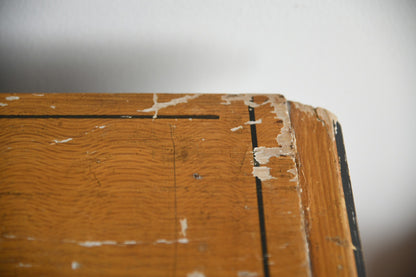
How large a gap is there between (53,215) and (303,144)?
34 centimetres

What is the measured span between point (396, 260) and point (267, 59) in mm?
507

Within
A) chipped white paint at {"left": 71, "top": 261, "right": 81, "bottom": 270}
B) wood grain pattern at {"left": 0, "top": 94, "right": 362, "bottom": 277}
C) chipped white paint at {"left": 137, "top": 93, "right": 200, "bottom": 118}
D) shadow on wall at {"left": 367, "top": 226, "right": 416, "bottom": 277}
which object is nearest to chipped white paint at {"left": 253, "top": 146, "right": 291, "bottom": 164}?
wood grain pattern at {"left": 0, "top": 94, "right": 362, "bottom": 277}

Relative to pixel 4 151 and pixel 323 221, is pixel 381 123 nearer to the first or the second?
pixel 323 221

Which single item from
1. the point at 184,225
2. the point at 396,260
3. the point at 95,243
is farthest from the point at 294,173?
the point at 396,260

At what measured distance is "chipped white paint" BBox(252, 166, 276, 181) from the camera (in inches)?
13.8

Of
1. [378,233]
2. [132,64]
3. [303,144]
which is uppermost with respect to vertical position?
[132,64]

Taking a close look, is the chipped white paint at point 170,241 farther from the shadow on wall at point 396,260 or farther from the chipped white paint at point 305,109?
the shadow on wall at point 396,260

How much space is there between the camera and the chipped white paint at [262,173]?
1.15 feet

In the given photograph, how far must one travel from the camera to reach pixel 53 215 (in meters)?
0.33

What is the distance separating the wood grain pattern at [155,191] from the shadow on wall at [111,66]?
7.7 inches

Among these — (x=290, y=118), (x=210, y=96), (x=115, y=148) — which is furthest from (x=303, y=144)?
(x=115, y=148)

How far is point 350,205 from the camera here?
1.19ft

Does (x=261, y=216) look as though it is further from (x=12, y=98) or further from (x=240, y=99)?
(x=12, y=98)

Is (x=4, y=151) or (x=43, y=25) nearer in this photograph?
(x=4, y=151)
